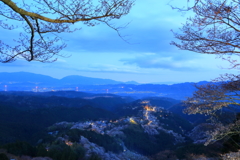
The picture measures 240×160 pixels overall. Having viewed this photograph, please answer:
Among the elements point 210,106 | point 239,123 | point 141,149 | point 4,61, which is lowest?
point 141,149

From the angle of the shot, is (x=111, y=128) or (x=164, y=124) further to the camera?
(x=164, y=124)

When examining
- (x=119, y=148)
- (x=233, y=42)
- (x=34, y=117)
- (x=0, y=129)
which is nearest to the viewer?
(x=233, y=42)

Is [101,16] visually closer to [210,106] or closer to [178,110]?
[210,106]

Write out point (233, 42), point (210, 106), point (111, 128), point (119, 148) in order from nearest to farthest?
point (233, 42), point (210, 106), point (119, 148), point (111, 128)

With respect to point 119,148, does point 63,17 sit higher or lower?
higher

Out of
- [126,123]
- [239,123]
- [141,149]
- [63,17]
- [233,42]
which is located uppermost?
[63,17]

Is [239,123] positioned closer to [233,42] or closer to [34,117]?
[233,42]

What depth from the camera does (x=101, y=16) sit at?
403cm

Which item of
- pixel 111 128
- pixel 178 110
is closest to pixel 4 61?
pixel 111 128

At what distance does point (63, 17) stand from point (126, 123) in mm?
46335

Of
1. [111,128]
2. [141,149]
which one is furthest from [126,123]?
[141,149]

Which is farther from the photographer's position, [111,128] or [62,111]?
[62,111]

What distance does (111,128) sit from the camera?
4681cm

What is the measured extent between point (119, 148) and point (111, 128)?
14282 mm
